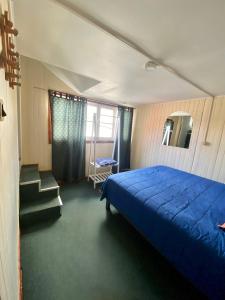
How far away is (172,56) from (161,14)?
518 mm

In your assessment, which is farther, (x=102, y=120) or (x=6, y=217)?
(x=102, y=120)

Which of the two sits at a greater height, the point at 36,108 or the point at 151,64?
the point at 151,64

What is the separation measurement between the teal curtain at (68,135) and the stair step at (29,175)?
1.53 ft

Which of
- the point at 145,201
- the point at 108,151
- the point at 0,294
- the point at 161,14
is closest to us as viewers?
the point at 0,294

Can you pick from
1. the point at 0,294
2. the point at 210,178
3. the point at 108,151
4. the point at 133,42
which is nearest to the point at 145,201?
the point at 0,294

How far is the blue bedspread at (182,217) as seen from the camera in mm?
1063

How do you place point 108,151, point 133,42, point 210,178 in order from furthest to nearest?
point 108,151 → point 210,178 → point 133,42

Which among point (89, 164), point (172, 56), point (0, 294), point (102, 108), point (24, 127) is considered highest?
point (172, 56)

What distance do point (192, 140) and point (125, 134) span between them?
1.71 m

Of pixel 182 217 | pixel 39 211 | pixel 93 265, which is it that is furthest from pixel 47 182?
pixel 182 217

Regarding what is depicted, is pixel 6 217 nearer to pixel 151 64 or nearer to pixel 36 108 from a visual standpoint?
pixel 151 64

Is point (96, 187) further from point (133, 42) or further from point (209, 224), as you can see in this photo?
point (133, 42)

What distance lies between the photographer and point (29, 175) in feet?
7.64

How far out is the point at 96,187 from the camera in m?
3.22
